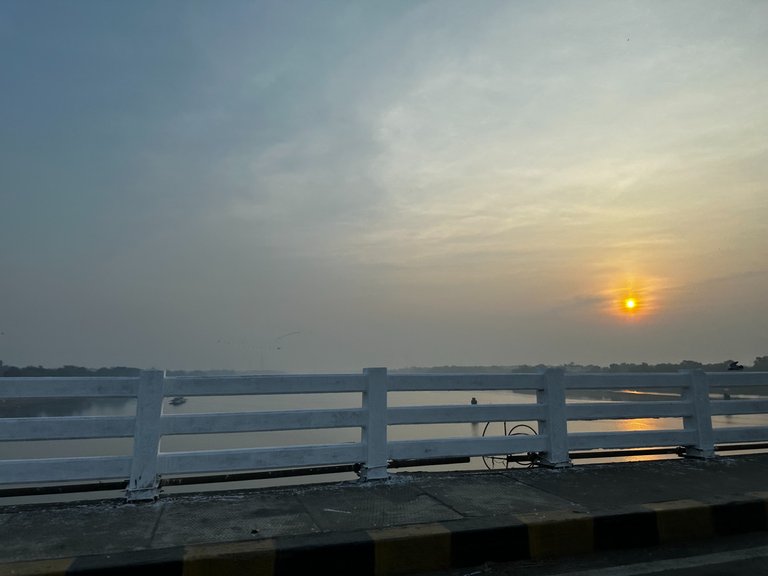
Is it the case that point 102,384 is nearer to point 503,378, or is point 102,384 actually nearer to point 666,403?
point 503,378

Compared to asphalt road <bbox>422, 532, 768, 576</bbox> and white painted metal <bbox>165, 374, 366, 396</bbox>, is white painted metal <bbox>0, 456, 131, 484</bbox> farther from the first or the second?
asphalt road <bbox>422, 532, 768, 576</bbox>

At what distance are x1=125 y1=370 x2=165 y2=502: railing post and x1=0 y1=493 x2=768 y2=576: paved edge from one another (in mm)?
1526

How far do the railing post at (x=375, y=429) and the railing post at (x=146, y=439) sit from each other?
2.11 m

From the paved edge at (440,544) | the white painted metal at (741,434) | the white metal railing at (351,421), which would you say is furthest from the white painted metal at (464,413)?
the white painted metal at (741,434)

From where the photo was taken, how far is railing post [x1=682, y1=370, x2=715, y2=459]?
7484mm

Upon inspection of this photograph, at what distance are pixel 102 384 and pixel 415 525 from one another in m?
3.29

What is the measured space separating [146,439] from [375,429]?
2.32m

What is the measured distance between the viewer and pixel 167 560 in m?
3.55

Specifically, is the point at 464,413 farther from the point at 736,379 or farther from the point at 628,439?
the point at 736,379

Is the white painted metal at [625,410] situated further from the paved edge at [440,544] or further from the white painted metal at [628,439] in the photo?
the paved edge at [440,544]

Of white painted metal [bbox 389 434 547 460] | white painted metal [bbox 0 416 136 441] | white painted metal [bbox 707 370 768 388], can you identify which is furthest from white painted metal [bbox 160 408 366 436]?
white painted metal [bbox 707 370 768 388]

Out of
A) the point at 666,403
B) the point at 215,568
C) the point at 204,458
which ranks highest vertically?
the point at 666,403

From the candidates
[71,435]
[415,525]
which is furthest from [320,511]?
[71,435]

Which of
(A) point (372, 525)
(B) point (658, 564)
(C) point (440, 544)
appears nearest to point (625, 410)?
(B) point (658, 564)
